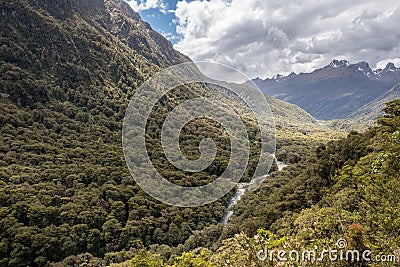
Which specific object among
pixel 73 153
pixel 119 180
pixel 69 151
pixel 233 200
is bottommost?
pixel 233 200

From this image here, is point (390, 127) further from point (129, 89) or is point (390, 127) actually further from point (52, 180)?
point (129, 89)

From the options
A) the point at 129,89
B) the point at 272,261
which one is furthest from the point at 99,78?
the point at 272,261

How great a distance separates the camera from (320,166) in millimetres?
45500

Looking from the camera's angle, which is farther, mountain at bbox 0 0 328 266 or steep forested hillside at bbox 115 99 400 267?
mountain at bbox 0 0 328 266

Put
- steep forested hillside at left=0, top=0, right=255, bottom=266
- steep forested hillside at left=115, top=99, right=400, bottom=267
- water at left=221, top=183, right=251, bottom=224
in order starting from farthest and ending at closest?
water at left=221, top=183, right=251, bottom=224 → steep forested hillside at left=0, top=0, right=255, bottom=266 → steep forested hillside at left=115, top=99, right=400, bottom=267

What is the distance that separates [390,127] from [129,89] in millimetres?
113061

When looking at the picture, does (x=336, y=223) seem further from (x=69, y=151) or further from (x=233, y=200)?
(x=69, y=151)

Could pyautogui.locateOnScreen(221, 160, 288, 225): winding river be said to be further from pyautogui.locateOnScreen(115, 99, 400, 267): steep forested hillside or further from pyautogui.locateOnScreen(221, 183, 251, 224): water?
Answer: pyautogui.locateOnScreen(115, 99, 400, 267): steep forested hillside

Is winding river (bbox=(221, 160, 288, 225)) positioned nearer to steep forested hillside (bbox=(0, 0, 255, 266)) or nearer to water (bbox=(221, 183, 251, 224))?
water (bbox=(221, 183, 251, 224))

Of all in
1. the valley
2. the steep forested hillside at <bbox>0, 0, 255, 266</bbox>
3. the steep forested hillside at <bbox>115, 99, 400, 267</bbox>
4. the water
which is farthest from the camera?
the water

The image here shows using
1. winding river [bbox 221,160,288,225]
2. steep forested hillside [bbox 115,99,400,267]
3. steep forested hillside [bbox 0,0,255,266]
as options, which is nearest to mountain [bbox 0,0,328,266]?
steep forested hillside [bbox 0,0,255,266]

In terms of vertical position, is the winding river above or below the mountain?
below

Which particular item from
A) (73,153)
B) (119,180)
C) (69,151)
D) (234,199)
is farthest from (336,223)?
(69,151)

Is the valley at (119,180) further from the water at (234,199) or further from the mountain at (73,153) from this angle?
the water at (234,199)
